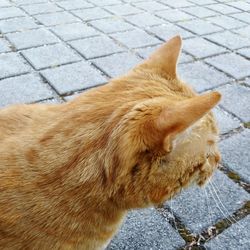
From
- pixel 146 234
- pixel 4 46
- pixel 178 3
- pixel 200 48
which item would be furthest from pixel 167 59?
pixel 178 3

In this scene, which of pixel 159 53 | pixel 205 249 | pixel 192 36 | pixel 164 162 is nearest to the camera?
pixel 164 162

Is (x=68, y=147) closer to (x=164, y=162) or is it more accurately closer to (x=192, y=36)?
(x=164, y=162)

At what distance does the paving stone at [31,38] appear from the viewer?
13.6ft

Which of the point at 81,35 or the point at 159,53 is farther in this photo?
the point at 81,35

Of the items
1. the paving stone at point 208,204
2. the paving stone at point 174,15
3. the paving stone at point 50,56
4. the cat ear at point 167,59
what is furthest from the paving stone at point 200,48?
the cat ear at point 167,59

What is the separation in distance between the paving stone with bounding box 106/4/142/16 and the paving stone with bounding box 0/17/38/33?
114cm

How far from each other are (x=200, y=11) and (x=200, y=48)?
133 centimetres

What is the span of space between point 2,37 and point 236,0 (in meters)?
3.66

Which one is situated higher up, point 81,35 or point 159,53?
point 159,53

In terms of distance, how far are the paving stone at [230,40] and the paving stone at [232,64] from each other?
0.28 metres

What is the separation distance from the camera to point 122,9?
209 inches

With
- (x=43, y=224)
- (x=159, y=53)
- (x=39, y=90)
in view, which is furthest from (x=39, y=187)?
(x=39, y=90)

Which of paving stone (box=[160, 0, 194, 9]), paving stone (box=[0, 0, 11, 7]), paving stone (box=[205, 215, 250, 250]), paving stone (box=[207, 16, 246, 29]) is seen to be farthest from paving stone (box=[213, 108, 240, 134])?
paving stone (box=[0, 0, 11, 7])

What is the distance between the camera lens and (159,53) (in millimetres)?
1801
